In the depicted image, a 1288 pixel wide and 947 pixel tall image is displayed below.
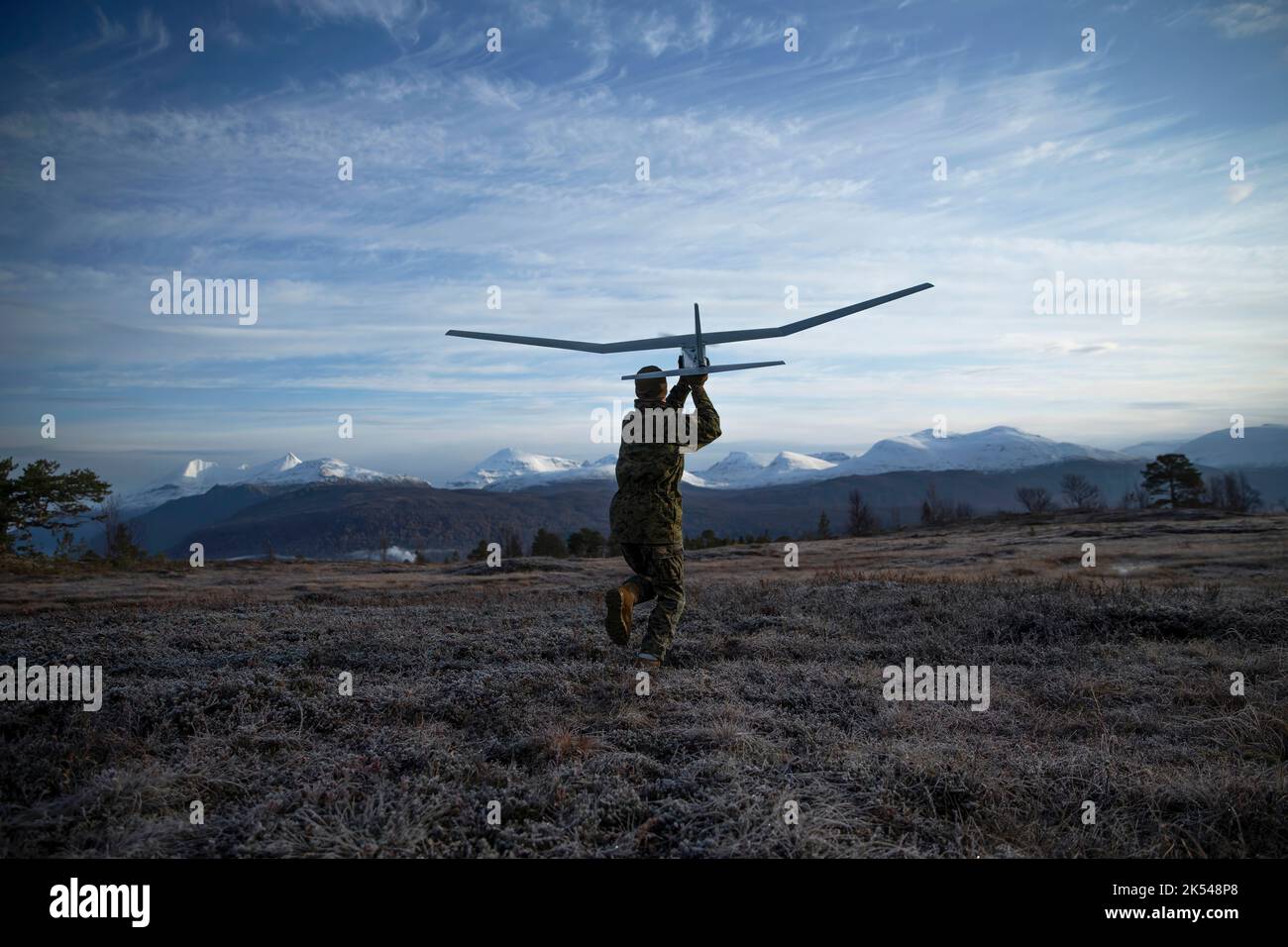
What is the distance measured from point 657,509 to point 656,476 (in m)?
0.44

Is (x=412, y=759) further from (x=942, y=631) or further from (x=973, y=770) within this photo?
(x=942, y=631)

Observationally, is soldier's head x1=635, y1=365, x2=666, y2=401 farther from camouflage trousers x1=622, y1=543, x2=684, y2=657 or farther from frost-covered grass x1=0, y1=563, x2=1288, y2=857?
frost-covered grass x1=0, y1=563, x2=1288, y2=857

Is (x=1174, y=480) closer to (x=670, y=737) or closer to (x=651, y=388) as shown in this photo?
(x=651, y=388)

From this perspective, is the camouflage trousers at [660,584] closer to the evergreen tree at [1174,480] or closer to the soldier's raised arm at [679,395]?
the soldier's raised arm at [679,395]

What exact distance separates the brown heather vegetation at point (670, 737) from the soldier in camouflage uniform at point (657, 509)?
870 mm

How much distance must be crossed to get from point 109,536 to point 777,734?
64623 mm

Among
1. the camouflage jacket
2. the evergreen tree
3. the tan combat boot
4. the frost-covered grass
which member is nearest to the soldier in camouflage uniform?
the camouflage jacket

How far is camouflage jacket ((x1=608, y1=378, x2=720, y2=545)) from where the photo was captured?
8.98m

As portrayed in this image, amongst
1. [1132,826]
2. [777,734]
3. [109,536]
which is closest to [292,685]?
[777,734]

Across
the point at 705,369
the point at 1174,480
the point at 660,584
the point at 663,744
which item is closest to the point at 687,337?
the point at 705,369

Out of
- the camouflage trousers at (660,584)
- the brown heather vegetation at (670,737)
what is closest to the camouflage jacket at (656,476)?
the camouflage trousers at (660,584)

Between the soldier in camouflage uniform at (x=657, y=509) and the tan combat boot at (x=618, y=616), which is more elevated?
the soldier in camouflage uniform at (x=657, y=509)

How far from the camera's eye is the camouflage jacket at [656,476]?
898cm

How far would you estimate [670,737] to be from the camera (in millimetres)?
6242
